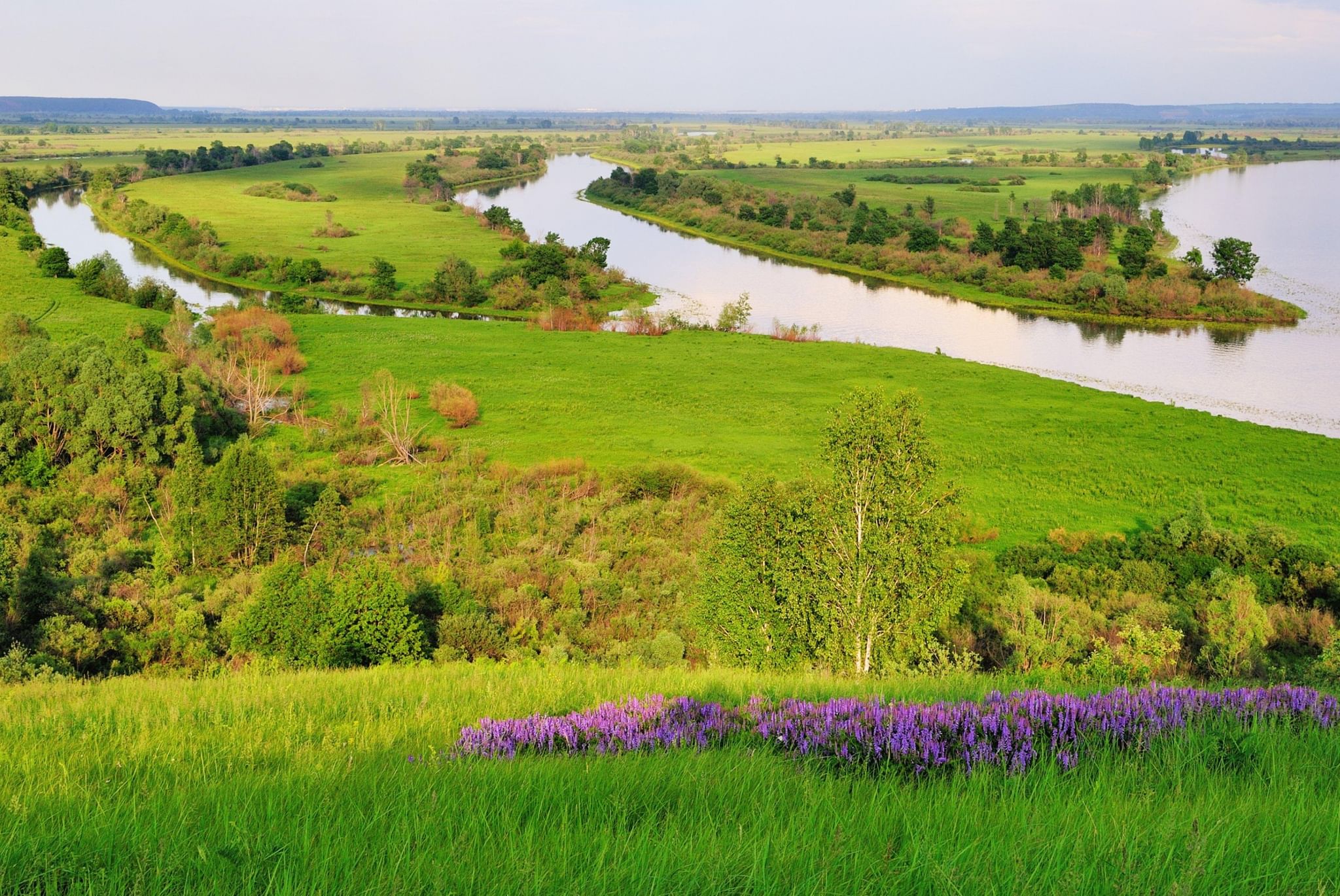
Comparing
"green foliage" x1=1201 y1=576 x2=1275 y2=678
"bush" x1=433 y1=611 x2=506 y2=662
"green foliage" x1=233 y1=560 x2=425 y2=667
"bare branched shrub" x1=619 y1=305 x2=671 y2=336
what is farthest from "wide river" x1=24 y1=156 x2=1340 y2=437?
"green foliage" x1=233 y1=560 x2=425 y2=667

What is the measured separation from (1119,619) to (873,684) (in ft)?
45.0

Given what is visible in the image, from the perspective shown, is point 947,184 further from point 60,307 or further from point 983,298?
point 60,307

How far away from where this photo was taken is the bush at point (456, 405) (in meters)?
37.5

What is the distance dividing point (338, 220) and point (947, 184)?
85310 mm

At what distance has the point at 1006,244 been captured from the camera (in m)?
76.3

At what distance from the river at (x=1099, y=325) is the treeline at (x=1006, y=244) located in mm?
3278

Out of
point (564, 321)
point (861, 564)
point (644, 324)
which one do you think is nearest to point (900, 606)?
point (861, 564)

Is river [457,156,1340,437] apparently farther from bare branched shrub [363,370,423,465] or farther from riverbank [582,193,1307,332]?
bare branched shrub [363,370,423,465]

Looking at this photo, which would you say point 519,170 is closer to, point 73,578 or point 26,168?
point 26,168

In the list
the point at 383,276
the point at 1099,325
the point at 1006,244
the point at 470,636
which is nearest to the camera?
the point at 470,636

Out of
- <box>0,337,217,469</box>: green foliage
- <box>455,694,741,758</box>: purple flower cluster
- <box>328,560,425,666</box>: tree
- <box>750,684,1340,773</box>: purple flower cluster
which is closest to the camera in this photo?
<box>750,684,1340,773</box>: purple flower cluster

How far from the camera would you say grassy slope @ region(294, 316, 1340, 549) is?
3178cm

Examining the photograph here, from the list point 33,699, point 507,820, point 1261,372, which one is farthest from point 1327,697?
point 1261,372

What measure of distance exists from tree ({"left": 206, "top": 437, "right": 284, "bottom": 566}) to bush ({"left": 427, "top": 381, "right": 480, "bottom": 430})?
14.5 m
